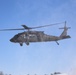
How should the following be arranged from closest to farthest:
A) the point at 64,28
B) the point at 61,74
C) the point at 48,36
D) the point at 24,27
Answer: the point at 24,27
the point at 48,36
the point at 64,28
the point at 61,74

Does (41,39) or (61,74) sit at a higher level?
(41,39)

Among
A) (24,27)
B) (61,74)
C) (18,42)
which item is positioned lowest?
(61,74)

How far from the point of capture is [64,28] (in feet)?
219

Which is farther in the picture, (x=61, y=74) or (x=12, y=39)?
(x=61, y=74)

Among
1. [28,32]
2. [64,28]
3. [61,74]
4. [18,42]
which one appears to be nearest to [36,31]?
[28,32]

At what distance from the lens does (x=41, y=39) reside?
5972cm

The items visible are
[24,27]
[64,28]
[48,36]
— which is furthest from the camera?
[64,28]

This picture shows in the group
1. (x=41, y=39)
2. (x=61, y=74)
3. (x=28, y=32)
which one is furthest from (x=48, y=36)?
(x=61, y=74)

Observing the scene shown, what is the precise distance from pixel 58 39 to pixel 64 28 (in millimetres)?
5802

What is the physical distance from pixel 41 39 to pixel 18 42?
7.31 meters

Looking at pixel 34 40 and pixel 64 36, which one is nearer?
pixel 34 40

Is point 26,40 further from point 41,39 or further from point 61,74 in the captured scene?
point 61,74

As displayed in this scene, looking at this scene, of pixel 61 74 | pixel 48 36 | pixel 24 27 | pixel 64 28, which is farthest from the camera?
pixel 61 74

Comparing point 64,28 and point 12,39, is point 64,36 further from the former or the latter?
point 12,39
